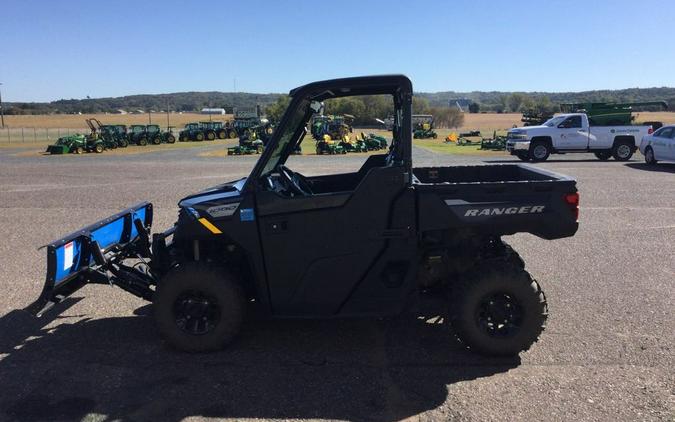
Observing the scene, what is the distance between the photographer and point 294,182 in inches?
184

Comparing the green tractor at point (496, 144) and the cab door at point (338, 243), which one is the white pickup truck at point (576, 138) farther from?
the cab door at point (338, 243)

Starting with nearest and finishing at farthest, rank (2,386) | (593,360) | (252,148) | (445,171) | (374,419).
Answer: (374,419) < (2,386) < (593,360) < (445,171) < (252,148)

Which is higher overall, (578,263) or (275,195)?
(275,195)

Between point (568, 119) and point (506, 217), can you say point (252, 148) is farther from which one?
point (506, 217)

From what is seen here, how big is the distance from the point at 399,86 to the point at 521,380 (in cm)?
236

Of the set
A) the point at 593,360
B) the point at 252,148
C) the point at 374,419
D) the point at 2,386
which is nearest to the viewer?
the point at 374,419

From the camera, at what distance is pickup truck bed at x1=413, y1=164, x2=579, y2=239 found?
13.4 feet

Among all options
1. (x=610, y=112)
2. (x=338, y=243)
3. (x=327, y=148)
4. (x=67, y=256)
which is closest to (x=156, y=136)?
(x=327, y=148)

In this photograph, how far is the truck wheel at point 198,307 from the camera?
13.7 ft

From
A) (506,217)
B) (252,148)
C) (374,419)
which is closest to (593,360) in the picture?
(506,217)

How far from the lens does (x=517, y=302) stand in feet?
13.6

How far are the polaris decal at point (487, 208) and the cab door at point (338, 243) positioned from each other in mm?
360

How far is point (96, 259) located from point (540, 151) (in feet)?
69.9

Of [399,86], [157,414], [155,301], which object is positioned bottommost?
[157,414]
